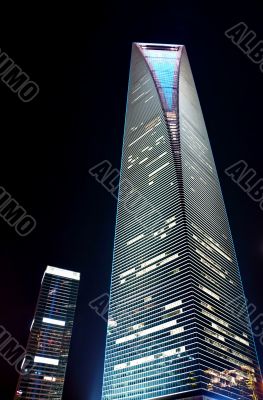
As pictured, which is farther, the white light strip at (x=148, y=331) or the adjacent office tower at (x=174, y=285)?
the white light strip at (x=148, y=331)

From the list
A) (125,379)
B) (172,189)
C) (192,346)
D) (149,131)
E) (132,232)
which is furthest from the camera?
(149,131)

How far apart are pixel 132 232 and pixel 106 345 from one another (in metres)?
51.7

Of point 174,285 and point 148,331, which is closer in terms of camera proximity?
point 148,331

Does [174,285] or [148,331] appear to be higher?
[174,285]

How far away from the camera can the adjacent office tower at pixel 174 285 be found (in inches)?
4574

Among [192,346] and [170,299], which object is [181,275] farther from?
[192,346]

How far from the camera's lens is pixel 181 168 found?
538ft

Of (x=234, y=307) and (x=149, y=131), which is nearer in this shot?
(x=234, y=307)

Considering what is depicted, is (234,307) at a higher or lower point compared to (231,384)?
higher

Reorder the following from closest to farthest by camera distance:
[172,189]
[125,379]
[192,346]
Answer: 1. [192,346]
2. [125,379]
3. [172,189]

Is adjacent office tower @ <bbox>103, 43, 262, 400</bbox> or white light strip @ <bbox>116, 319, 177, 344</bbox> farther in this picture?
white light strip @ <bbox>116, 319, 177, 344</bbox>

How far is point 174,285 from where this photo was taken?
132625 millimetres

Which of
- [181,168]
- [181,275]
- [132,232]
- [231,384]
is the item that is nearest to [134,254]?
[132,232]

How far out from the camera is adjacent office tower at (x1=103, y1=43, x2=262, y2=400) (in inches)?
4574
